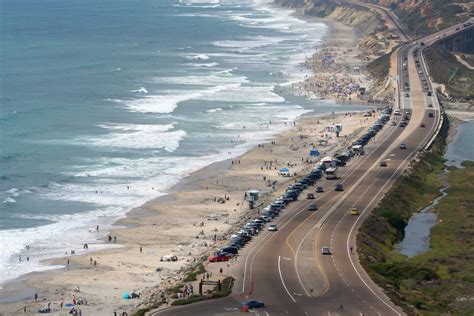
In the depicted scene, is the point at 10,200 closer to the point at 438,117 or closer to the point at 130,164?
the point at 130,164

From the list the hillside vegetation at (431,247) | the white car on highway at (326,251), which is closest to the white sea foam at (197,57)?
the hillside vegetation at (431,247)

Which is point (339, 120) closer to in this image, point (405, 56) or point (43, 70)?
point (405, 56)

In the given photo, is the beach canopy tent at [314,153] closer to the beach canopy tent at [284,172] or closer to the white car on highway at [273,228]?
the beach canopy tent at [284,172]

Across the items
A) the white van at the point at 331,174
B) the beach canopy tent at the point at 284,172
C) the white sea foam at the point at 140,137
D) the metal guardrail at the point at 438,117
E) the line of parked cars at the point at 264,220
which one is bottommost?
the white sea foam at the point at 140,137

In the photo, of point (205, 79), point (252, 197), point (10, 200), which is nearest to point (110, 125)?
point (10, 200)

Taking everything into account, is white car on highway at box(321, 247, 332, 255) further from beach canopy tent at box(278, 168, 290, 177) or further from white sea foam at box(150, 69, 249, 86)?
white sea foam at box(150, 69, 249, 86)
